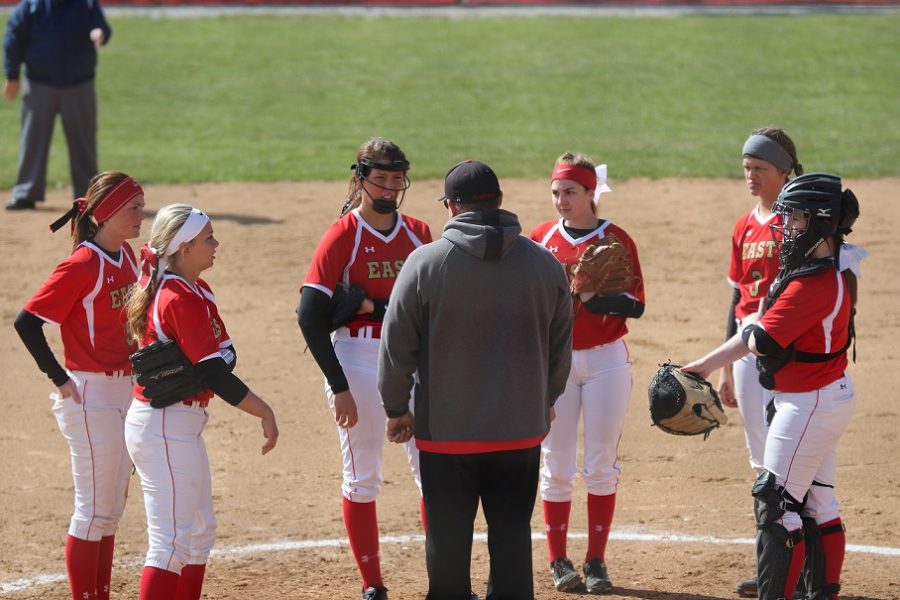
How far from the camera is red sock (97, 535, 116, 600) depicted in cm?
552

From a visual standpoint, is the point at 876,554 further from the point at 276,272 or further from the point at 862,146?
the point at 862,146

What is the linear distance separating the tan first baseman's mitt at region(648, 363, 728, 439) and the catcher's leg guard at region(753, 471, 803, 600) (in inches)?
13.2

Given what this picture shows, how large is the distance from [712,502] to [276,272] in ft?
18.4

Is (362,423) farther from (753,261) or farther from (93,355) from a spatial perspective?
(753,261)

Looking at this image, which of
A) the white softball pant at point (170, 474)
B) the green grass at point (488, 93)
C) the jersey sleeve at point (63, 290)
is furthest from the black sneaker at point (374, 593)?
the green grass at point (488, 93)

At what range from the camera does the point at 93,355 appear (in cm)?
539

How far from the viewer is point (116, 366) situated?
5410 mm

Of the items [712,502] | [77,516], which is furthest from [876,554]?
[77,516]

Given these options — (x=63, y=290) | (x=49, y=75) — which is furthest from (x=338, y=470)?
(x=49, y=75)

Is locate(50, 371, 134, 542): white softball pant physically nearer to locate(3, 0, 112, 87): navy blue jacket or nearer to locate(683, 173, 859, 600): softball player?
locate(683, 173, 859, 600): softball player

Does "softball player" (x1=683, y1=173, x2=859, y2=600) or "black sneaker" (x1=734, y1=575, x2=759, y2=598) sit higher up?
"softball player" (x1=683, y1=173, x2=859, y2=600)

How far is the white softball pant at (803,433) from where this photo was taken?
5.27 m

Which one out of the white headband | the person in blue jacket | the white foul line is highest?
the person in blue jacket

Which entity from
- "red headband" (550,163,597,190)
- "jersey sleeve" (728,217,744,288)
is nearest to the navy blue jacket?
"red headband" (550,163,597,190)
